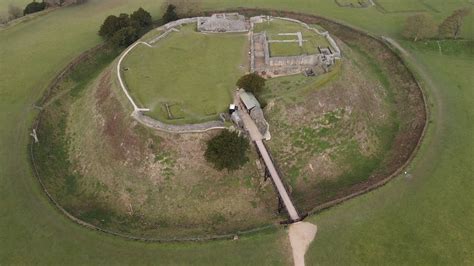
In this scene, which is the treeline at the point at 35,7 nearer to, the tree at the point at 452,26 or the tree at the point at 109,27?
the tree at the point at 109,27

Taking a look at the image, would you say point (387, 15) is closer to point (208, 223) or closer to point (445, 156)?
point (445, 156)

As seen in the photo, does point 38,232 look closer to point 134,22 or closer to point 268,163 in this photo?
point 268,163

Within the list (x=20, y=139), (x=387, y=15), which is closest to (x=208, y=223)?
(x=20, y=139)

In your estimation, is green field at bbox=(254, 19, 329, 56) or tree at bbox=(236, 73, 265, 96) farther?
green field at bbox=(254, 19, 329, 56)

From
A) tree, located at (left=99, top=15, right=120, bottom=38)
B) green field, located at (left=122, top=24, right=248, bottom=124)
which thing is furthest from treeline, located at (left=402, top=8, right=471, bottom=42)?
tree, located at (left=99, top=15, right=120, bottom=38)

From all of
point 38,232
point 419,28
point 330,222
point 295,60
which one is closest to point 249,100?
point 295,60

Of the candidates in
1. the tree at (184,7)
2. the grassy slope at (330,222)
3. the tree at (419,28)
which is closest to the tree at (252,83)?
the grassy slope at (330,222)

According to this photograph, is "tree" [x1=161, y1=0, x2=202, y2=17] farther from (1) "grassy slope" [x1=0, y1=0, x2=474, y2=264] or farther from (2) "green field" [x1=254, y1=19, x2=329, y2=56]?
(1) "grassy slope" [x1=0, y1=0, x2=474, y2=264]
